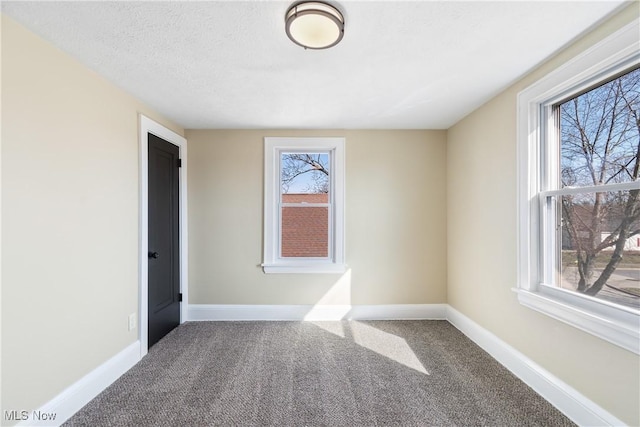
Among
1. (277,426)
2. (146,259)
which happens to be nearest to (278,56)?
(146,259)

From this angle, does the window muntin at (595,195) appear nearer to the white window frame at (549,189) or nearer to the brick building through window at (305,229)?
the white window frame at (549,189)

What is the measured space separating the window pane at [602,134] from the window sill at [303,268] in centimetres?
227

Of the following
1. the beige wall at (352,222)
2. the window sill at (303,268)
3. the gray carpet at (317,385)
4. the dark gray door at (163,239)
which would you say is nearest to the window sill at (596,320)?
the gray carpet at (317,385)

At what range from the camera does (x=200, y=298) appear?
3455mm

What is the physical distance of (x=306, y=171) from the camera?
11.7 ft

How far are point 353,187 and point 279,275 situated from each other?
4.59 feet

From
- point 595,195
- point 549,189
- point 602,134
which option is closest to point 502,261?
point 549,189

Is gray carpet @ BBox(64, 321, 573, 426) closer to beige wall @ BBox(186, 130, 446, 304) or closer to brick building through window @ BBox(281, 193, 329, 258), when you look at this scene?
beige wall @ BBox(186, 130, 446, 304)

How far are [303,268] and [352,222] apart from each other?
81cm

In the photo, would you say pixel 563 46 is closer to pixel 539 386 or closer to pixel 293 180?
pixel 539 386

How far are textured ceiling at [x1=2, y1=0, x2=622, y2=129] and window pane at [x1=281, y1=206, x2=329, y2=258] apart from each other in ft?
4.20

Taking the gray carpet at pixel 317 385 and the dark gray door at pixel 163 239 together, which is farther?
the dark gray door at pixel 163 239

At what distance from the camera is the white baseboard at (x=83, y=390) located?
65.6 inches

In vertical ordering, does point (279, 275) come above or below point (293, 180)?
below
